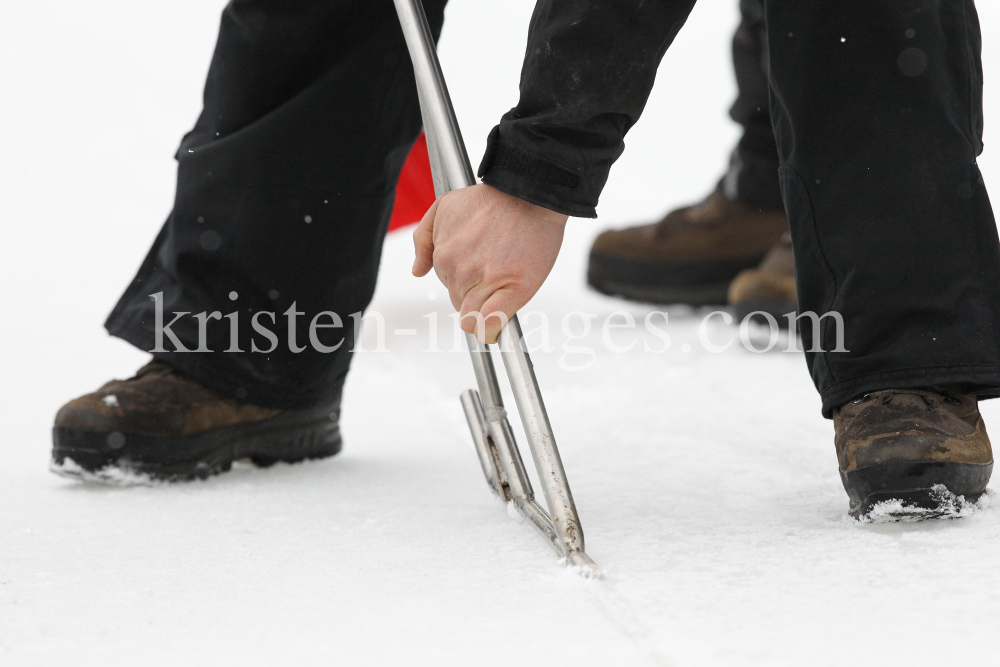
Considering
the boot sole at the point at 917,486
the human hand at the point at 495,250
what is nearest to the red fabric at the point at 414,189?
the human hand at the point at 495,250

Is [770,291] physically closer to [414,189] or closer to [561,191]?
[414,189]

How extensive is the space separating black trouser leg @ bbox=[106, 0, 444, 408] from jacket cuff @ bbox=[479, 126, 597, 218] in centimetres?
36

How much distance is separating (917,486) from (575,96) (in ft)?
1.24

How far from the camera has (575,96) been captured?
685 millimetres

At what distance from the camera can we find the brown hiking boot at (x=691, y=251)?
205 centimetres

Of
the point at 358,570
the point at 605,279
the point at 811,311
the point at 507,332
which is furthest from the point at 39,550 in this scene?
the point at 605,279

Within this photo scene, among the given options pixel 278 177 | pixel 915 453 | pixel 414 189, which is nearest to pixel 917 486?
pixel 915 453

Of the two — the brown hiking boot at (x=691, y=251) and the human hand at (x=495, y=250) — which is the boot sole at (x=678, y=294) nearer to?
the brown hiking boot at (x=691, y=251)

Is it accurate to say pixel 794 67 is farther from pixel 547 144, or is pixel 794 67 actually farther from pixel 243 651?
pixel 243 651

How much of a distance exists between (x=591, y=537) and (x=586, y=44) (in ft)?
1.19

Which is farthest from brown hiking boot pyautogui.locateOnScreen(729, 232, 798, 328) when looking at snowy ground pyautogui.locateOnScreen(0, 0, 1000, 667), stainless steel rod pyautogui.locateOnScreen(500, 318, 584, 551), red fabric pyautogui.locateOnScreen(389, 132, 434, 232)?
stainless steel rod pyautogui.locateOnScreen(500, 318, 584, 551)

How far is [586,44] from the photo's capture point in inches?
27.2

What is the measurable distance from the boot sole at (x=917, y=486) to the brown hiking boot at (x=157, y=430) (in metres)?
0.61

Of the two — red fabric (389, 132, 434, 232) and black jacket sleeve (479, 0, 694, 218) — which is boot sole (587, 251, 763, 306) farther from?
black jacket sleeve (479, 0, 694, 218)
